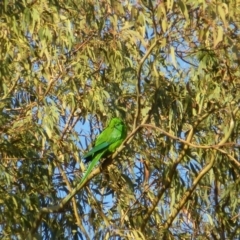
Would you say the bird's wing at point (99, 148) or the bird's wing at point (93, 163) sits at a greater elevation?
the bird's wing at point (99, 148)

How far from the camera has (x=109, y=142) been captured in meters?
5.56

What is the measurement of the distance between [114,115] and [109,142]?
0.38 metres

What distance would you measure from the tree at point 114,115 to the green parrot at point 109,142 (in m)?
0.08

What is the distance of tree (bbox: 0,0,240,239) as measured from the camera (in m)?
5.34

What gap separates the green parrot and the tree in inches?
3.0

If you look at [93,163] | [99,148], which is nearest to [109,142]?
[99,148]

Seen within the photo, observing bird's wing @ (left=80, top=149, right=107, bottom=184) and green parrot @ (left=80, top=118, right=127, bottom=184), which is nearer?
bird's wing @ (left=80, top=149, right=107, bottom=184)

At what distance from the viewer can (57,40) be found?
19.2ft

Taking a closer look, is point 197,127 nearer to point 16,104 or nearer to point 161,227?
point 161,227

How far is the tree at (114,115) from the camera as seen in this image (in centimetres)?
534

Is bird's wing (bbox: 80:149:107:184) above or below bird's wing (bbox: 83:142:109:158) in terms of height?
below

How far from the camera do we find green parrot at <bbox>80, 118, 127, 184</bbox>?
218 inches

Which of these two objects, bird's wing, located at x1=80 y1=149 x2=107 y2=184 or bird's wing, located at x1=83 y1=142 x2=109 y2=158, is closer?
bird's wing, located at x1=80 y1=149 x2=107 y2=184

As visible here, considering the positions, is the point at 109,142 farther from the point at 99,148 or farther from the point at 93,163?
the point at 93,163
